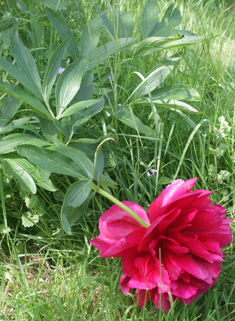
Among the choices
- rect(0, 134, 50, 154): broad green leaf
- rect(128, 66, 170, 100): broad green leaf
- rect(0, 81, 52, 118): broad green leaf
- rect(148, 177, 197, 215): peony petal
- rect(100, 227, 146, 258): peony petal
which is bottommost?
rect(100, 227, 146, 258): peony petal

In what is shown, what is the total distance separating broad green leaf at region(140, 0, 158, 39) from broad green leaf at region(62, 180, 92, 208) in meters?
0.65

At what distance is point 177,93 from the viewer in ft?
3.36

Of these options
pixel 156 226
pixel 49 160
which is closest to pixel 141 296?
pixel 156 226

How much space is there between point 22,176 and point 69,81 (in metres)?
0.31

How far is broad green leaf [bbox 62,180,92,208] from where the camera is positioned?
70cm

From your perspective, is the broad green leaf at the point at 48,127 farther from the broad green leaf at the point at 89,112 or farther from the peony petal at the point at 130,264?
the peony petal at the point at 130,264

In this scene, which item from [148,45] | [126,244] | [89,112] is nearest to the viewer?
[126,244]

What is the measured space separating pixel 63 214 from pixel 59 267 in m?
0.33

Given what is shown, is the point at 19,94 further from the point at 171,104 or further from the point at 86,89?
the point at 171,104

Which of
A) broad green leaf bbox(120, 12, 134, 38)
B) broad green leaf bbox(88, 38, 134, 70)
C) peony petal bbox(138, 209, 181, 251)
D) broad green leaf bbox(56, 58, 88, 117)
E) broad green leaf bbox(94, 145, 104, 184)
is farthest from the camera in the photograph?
broad green leaf bbox(120, 12, 134, 38)

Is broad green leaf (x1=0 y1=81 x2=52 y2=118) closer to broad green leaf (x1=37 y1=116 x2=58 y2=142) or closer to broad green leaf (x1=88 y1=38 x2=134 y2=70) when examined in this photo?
broad green leaf (x1=37 y1=116 x2=58 y2=142)

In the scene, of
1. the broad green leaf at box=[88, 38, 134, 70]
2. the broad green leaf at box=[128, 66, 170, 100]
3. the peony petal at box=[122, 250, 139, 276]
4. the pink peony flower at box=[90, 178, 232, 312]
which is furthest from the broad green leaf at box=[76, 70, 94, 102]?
the peony petal at box=[122, 250, 139, 276]

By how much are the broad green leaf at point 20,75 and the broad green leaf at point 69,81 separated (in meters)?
0.06

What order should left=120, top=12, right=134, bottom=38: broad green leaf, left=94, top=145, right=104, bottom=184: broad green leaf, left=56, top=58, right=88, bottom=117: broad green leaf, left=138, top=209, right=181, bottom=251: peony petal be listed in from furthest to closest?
left=120, top=12, right=134, bottom=38: broad green leaf → left=56, top=58, right=88, bottom=117: broad green leaf → left=94, top=145, right=104, bottom=184: broad green leaf → left=138, top=209, right=181, bottom=251: peony petal
